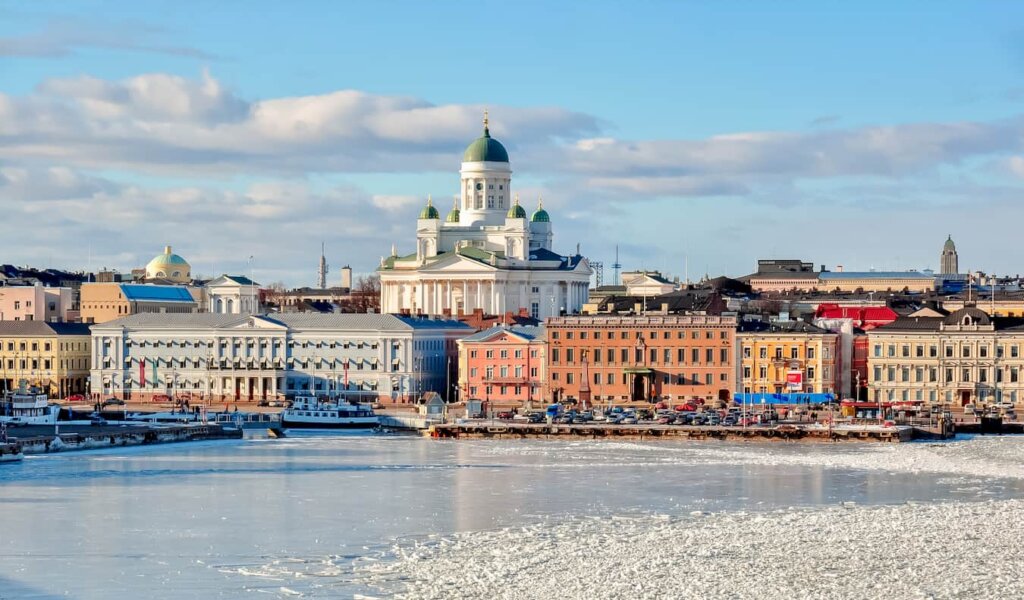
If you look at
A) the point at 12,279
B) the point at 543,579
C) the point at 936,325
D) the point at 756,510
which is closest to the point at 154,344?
the point at 936,325

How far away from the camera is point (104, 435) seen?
73.1 m

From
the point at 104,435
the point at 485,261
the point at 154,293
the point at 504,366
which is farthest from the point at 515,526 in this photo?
the point at 154,293

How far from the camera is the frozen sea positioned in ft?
123

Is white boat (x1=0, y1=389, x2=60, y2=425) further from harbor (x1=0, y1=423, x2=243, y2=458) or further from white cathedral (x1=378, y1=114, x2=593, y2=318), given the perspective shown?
white cathedral (x1=378, y1=114, x2=593, y2=318)

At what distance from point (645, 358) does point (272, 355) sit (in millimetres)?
21314

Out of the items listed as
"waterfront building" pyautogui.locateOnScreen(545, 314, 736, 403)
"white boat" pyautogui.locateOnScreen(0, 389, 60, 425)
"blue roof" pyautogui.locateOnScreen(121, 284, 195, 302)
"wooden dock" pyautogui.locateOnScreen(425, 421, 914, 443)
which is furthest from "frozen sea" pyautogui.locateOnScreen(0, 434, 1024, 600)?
"blue roof" pyautogui.locateOnScreen(121, 284, 195, 302)

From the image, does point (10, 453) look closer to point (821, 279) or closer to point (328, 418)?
point (328, 418)

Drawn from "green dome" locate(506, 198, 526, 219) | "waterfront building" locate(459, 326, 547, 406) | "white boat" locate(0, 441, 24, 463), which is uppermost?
"green dome" locate(506, 198, 526, 219)

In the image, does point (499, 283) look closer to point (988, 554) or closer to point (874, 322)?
point (874, 322)

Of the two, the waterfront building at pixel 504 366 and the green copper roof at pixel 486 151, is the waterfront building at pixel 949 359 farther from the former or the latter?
the green copper roof at pixel 486 151

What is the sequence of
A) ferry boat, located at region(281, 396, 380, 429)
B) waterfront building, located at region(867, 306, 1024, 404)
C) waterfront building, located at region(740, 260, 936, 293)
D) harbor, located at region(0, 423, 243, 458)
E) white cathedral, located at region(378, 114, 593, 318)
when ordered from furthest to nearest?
waterfront building, located at region(740, 260, 936, 293)
white cathedral, located at region(378, 114, 593, 318)
waterfront building, located at region(867, 306, 1024, 404)
ferry boat, located at region(281, 396, 380, 429)
harbor, located at region(0, 423, 243, 458)

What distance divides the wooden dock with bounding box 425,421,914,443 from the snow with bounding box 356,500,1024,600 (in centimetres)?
2829

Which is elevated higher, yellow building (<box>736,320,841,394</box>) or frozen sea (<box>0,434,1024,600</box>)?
yellow building (<box>736,320,841,394</box>)

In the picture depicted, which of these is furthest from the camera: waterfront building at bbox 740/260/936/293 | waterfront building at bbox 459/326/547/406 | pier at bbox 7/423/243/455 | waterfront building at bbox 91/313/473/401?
waterfront building at bbox 740/260/936/293
